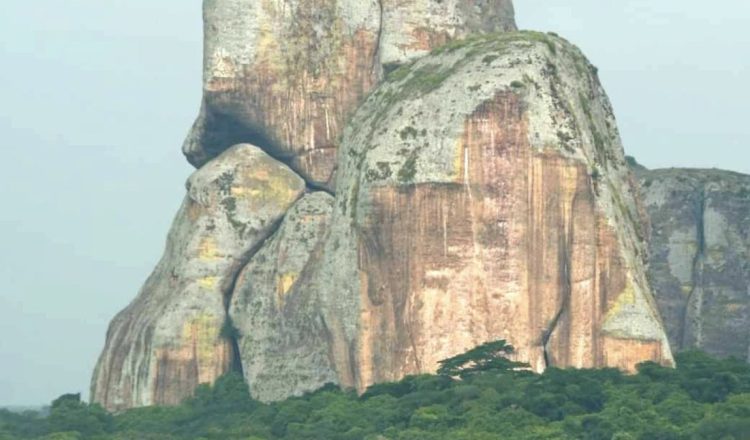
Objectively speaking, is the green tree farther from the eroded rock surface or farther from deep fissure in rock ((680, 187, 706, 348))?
deep fissure in rock ((680, 187, 706, 348))

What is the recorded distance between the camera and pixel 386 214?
114875mm

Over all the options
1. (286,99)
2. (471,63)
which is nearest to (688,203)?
(286,99)

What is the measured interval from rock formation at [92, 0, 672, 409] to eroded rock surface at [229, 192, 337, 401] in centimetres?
10

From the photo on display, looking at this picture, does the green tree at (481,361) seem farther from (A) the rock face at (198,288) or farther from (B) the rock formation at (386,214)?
(A) the rock face at (198,288)

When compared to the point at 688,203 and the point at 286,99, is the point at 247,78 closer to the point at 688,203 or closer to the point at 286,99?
the point at 286,99

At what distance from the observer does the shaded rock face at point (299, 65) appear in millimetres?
133500

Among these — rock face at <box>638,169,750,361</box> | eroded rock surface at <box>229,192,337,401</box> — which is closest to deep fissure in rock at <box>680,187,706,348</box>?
rock face at <box>638,169,750,361</box>

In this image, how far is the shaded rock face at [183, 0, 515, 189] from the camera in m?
134

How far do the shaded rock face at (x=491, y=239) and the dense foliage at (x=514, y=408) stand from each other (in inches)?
57.1

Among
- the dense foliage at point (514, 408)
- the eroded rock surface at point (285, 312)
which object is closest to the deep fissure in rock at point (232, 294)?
the eroded rock surface at point (285, 312)

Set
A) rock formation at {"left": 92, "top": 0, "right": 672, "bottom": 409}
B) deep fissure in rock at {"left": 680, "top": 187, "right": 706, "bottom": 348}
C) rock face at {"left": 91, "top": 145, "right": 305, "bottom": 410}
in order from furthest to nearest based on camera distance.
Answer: deep fissure in rock at {"left": 680, "top": 187, "right": 706, "bottom": 348} → rock face at {"left": 91, "top": 145, "right": 305, "bottom": 410} → rock formation at {"left": 92, "top": 0, "right": 672, "bottom": 409}

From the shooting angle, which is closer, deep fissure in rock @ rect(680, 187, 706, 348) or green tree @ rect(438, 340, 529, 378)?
green tree @ rect(438, 340, 529, 378)

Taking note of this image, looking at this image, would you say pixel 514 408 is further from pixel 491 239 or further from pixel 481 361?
pixel 491 239

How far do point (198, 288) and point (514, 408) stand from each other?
2539cm
